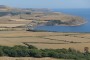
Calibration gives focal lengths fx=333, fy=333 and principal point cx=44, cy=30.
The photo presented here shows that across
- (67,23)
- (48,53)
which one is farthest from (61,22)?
(48,53)

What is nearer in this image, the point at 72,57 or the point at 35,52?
the point at 72,57

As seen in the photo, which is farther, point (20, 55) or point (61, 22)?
point (61, 22)

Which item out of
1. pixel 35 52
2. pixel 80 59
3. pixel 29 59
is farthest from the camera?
pixel 35 52

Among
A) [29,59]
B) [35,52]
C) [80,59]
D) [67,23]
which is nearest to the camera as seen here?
[80,59]

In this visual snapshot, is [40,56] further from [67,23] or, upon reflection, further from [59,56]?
[67,23]

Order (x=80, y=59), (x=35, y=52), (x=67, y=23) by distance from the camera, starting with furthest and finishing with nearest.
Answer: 1. (x=67, y=23)
2. (x=35, y=52)
3. (x=80, y=59)

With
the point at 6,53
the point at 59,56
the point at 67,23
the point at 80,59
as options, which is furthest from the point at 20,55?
the point at 67,23

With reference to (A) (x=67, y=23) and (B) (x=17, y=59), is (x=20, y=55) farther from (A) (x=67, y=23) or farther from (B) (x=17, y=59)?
(A) (x=67, y=23)

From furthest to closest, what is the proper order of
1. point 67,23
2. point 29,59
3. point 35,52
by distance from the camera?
point 67,23, point 35,52, point 29,59
